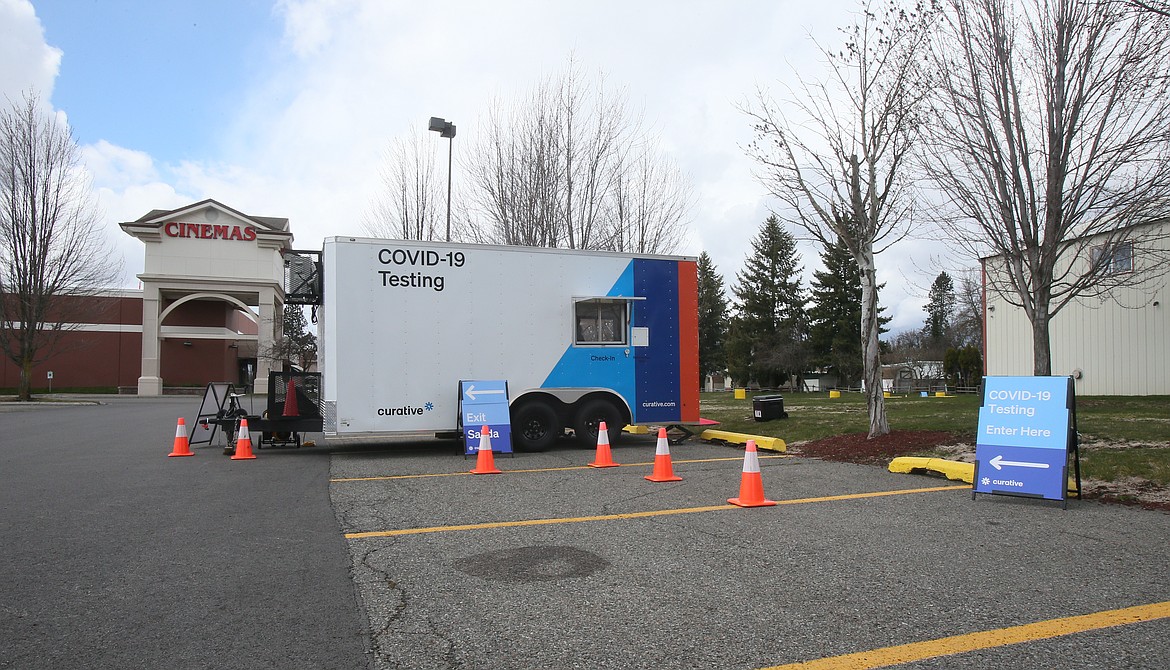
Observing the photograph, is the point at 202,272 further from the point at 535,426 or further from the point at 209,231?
the point at 535,426

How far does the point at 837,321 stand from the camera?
171ft

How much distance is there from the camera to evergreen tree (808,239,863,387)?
169 feet

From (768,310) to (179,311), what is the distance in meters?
41.8

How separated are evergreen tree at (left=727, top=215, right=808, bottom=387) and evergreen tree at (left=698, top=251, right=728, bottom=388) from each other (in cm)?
788

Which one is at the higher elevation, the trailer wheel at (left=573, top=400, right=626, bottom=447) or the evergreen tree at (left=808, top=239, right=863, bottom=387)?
the evergreen tree at (left=808, top=239, right=863, bottom=387)

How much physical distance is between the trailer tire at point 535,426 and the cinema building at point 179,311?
37183 millimetres

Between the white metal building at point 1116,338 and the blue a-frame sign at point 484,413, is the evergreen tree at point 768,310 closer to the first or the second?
the white metal building at point 1116,338

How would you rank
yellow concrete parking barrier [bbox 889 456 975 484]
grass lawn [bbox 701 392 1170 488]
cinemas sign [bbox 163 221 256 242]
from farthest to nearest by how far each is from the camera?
cinemas sign [bbox 163 221 256 242]
yellow concrete parking barrier [bbox 889 456 975 484]
grass lawn [bbox 701 392 1170 488]

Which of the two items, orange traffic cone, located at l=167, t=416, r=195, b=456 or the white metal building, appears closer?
orange traffic cone, located at l=167, t=416, r=195, b=456

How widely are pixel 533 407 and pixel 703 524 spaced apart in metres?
6.42

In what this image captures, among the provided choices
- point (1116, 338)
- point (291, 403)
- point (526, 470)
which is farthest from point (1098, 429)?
point (1116, 338)

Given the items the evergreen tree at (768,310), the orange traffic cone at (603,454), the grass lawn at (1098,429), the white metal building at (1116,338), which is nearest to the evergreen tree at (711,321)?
the evergreen tree at (768,310)

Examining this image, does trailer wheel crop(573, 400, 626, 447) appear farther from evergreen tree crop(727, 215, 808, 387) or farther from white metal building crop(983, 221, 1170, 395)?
evergreen tree crop(727, 215, 808, 387)

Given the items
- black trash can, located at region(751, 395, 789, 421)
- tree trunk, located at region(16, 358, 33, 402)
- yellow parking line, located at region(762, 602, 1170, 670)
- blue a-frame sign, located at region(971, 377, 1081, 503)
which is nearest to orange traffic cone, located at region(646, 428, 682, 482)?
blue a-frame sign, located at region(971, 377, 1081, 503)
